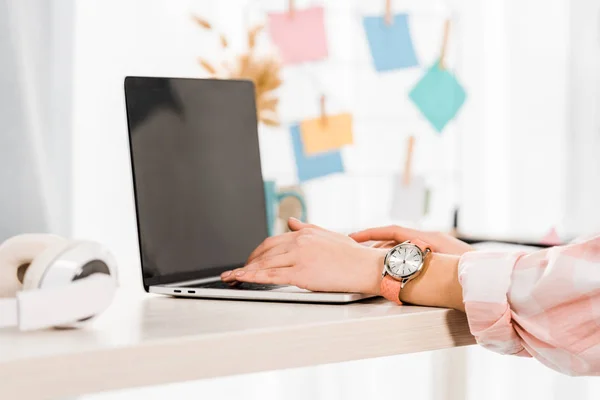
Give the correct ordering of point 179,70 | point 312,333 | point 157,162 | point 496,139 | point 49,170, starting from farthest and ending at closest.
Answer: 1. point 496,139
2. point 179,70
3. point 49,170
4. point 157,162
5. point 312,333

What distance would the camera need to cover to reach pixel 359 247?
855 millimetres

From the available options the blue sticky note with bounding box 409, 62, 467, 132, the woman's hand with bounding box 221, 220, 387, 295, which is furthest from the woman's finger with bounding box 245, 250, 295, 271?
the blue sticky note with bounding box 409, 62, 467, 132

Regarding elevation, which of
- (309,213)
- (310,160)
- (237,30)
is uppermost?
(237,30)

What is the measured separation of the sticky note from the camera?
2115 millimetres

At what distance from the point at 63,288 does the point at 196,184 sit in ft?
1.41

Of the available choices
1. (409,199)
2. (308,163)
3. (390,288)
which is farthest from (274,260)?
(409,199)

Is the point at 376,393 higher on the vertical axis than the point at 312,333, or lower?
lower

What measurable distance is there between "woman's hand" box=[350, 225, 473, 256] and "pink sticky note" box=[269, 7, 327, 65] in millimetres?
1084

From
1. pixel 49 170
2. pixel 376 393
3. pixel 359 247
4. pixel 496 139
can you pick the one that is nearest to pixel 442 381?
pixel 376 393

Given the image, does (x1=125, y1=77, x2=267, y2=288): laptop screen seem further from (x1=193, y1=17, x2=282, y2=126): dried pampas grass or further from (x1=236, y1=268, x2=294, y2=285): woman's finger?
(x1=193, y1=17, x2=282, y2=126): dried pampas grass

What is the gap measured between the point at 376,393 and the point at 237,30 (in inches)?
36.8

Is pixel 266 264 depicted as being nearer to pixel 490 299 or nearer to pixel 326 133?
pixel 490 299

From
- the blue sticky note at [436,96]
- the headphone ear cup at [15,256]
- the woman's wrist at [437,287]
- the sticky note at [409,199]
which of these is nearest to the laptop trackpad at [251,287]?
the woman's wrist at [437,287]

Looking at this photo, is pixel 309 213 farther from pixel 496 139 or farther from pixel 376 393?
pixel 496 139
